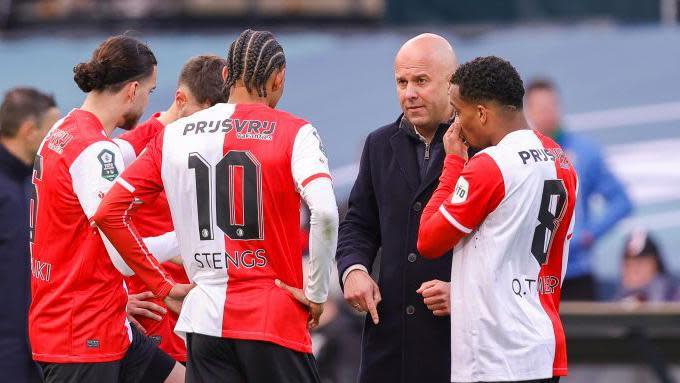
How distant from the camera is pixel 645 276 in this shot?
29.3 feet

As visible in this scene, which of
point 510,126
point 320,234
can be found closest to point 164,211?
point 320,234

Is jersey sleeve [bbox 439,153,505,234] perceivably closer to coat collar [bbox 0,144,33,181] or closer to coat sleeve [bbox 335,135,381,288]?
coat sleeve [bbox 335,135,381,288]

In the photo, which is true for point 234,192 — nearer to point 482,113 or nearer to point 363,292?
point 363,292

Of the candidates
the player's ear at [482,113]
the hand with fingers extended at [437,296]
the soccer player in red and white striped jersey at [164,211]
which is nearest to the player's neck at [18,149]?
the soccer player in red and white striped jersey at [164,211]

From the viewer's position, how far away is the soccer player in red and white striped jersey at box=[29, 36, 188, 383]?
5.01 meters

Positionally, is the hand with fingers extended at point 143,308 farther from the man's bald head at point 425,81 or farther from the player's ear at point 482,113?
the player's ear at point 482,113

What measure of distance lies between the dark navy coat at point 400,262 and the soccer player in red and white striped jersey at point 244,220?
1.58ft

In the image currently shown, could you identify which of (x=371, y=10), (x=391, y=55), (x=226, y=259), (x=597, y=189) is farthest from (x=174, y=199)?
(x=371, y=10)

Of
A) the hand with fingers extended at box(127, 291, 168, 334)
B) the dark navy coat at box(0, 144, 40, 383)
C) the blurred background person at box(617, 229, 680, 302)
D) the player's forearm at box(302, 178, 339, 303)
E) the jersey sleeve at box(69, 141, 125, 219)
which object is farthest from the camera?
the blurred background person at box(617, 229, 680, 302)

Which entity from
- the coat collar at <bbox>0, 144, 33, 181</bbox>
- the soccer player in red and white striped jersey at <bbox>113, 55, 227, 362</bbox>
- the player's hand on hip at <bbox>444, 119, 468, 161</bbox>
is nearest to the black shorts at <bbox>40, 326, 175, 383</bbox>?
the soccer player in red and white striped jersey at <bbox>113, 55, 227, 362</bbox>

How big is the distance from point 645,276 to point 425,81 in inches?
169

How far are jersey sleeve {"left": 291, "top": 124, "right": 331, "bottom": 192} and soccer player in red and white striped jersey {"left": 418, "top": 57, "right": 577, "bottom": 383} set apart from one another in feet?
1.44

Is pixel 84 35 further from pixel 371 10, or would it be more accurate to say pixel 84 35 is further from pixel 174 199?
pixel 174 199

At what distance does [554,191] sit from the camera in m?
4.54
